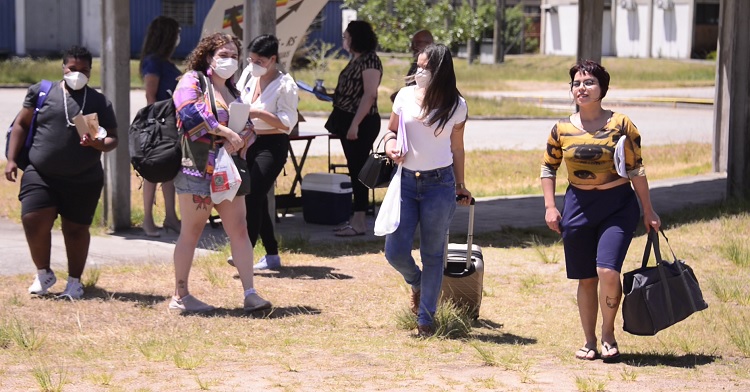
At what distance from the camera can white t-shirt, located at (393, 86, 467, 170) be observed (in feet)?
21.8

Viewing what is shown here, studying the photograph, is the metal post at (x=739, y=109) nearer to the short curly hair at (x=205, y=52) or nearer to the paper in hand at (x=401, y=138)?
the paper in hand at (x=401, y=138)

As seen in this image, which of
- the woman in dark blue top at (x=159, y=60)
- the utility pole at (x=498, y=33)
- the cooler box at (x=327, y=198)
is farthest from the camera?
the utility pole at (x=498, y=33)

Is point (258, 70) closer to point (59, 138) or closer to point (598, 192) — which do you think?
point (59, 138)

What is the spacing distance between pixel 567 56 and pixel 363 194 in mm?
48031

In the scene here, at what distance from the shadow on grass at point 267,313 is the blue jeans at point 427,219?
1.10m

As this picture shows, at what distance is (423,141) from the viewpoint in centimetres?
663

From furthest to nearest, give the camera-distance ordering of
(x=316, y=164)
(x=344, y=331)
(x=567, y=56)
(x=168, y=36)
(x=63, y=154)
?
1. (x=567, y=56)
2. (x=316, y=164)
3. (x=168, y=36)
4. (x=63, y=154)
5. (x=344, y=331)

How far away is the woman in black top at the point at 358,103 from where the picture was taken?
10094 mm

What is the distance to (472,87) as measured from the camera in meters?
37.1

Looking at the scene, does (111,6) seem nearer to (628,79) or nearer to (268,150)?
(268,150)

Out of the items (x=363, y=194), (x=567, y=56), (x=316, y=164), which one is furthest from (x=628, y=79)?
(x=363, y=194)

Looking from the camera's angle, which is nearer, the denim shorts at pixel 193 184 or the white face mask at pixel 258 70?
the denim shorts at pixel 193 184

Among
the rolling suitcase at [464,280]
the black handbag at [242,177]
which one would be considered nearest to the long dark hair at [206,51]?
the black handbag at [242,177]

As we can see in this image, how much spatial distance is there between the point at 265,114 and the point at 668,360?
3.35 m
